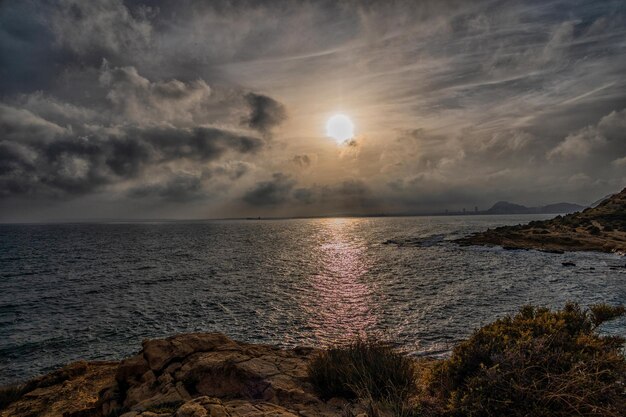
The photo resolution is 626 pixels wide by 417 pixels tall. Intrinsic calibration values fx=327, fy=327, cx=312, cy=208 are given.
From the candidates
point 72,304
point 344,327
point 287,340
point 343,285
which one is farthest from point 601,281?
point 72,304

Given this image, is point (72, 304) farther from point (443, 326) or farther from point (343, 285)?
point (443, 326)

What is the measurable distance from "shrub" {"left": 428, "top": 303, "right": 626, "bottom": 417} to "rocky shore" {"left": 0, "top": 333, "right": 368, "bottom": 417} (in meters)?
2.59

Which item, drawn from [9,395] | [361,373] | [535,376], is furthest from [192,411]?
[9,395]

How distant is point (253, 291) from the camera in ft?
121

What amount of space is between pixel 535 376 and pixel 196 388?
323 inches

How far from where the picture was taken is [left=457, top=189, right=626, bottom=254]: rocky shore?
61.1 m

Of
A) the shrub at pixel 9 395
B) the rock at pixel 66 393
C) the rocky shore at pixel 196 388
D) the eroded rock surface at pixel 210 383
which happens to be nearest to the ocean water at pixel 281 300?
the shrub at pixel 9 395

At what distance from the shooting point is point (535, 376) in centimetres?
671

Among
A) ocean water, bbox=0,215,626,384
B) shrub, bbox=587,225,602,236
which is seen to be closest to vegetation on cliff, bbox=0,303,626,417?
ocean water, bbox=0,215,626,384

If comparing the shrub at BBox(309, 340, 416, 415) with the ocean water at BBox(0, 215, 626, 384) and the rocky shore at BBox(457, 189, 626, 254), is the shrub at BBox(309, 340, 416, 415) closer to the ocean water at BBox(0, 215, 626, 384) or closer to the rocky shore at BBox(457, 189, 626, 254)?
the ocean water at BBox(0, 215, 626, 384)

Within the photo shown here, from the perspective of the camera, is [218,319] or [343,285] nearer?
[218,319]

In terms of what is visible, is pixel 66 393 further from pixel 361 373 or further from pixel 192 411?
pixel 361 373

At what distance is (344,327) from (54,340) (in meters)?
20.7

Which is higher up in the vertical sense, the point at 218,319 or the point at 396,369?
the point at 396,369
